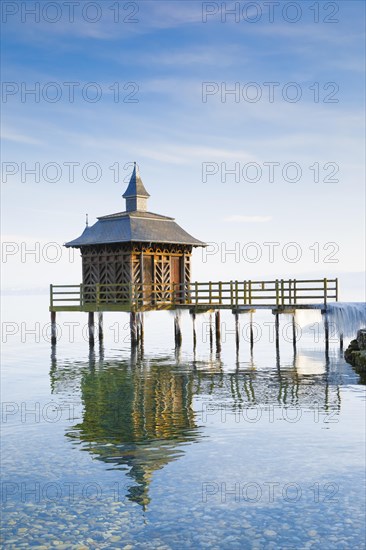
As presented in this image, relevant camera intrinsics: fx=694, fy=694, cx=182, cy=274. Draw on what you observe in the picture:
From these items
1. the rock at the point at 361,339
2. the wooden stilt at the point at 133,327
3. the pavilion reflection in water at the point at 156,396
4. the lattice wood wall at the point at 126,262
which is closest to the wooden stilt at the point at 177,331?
the lattice wood wall at the point at 126,262

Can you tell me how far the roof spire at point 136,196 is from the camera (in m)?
43.6

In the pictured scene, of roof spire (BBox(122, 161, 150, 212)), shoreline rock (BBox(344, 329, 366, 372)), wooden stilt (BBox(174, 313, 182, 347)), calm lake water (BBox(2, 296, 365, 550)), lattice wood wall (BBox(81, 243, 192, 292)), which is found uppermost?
roof spire (BBox(122, 161, 150, 212))

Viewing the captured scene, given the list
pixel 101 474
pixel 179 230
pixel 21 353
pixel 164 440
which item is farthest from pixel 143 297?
pixel 101 474

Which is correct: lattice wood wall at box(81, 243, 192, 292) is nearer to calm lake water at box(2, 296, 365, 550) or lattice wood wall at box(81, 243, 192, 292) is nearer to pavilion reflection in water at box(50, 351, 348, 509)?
pavilion reflection in water at box(50, 351, 348, 509)

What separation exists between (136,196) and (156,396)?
2084 centimetres

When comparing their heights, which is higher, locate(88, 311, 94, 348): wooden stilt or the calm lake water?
locate(88, 311, 94, 348): wooden stilt

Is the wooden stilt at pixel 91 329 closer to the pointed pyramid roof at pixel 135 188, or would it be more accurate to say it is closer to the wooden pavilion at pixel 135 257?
the wooden pavilion at pixel 135 257

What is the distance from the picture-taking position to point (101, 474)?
591 inches

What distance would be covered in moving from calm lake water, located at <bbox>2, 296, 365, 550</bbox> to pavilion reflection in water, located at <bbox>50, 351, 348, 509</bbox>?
7 centimetres

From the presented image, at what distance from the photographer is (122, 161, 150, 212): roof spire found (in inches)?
1718

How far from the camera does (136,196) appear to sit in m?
43.5

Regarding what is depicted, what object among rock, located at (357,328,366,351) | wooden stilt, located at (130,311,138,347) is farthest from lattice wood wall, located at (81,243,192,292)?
rock, located at (357,328,366,351)

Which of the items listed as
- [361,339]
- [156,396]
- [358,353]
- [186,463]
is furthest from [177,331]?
[186,463]

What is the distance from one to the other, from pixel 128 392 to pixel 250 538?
14.6 meters
